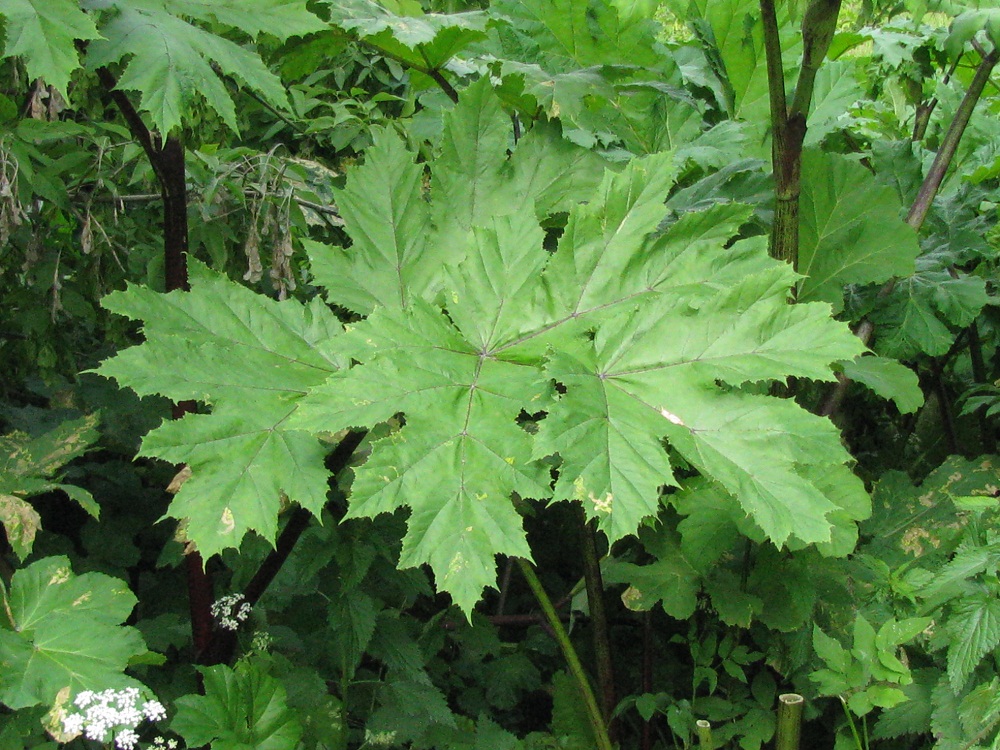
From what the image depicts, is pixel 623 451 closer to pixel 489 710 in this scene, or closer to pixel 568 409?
pixel 568 409

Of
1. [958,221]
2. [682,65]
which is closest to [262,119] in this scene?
[682,65]

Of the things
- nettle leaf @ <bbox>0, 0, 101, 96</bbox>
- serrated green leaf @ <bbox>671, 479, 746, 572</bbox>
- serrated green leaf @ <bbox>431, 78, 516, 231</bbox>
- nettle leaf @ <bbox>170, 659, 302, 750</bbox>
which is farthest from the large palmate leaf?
serrated green leaf @ <bbox>671, 479, 746, 572</bbox>

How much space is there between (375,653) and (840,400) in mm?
1117

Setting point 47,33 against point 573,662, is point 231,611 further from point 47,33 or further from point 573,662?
point 47,33

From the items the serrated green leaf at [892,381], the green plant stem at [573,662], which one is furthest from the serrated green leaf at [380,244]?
the serrated green leaf at [892,381]

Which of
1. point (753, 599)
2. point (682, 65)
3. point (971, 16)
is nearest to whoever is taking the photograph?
point (971, 16)

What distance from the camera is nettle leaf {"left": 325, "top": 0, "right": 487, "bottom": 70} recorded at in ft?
4.70

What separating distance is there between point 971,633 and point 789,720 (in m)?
0.35

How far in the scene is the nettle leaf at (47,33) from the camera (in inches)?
50.6

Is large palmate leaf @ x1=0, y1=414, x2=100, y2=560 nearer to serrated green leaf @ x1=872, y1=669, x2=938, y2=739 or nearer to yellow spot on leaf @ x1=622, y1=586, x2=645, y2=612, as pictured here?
yellow spot on leaf @ x1=622, y1=586, x2=645, y2=612

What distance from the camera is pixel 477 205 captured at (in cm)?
146

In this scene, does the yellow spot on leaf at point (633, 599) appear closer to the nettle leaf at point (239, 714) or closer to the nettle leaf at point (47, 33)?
the nettle leaf at point (239, 714)

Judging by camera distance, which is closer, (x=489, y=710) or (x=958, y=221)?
(x=958, y=221)

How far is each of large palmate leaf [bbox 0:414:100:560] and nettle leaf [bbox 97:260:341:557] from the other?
460 mm
